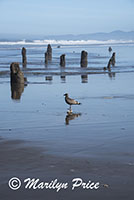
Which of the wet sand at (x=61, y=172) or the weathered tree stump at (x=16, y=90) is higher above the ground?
the weathered tree stump at (x=16, y=90)

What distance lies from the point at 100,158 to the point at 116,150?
675mm

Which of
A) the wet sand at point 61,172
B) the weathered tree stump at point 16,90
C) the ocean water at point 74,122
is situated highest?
the weathered tree stump at point 16,90

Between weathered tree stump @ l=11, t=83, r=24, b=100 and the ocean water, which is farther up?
weathered tree stump @ l=11, t=83, r=24, b=100

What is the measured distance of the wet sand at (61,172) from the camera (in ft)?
20.7

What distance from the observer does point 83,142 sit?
9469 mm

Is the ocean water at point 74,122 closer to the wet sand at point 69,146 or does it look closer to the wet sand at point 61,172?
the wet sand at point 69,146

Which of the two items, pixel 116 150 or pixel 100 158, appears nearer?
pixel 100 158

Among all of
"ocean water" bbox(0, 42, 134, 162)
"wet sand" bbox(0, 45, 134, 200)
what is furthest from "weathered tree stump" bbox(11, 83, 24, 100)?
"wet sand" bbox(0, 45, 134, 200)

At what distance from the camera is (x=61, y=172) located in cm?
733

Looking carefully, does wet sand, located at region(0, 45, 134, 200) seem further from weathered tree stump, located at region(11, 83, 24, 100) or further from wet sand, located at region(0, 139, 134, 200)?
weathered tree stump, located at region(11, 83, 24, 100)

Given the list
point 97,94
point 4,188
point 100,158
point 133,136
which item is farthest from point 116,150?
point 97,94

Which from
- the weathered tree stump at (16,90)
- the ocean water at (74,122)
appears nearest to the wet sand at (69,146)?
the ocean water at (74,122)

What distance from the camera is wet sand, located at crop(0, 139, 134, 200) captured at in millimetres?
6324

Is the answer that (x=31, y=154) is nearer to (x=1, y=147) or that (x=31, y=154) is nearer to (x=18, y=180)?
(x=1, y=147)
